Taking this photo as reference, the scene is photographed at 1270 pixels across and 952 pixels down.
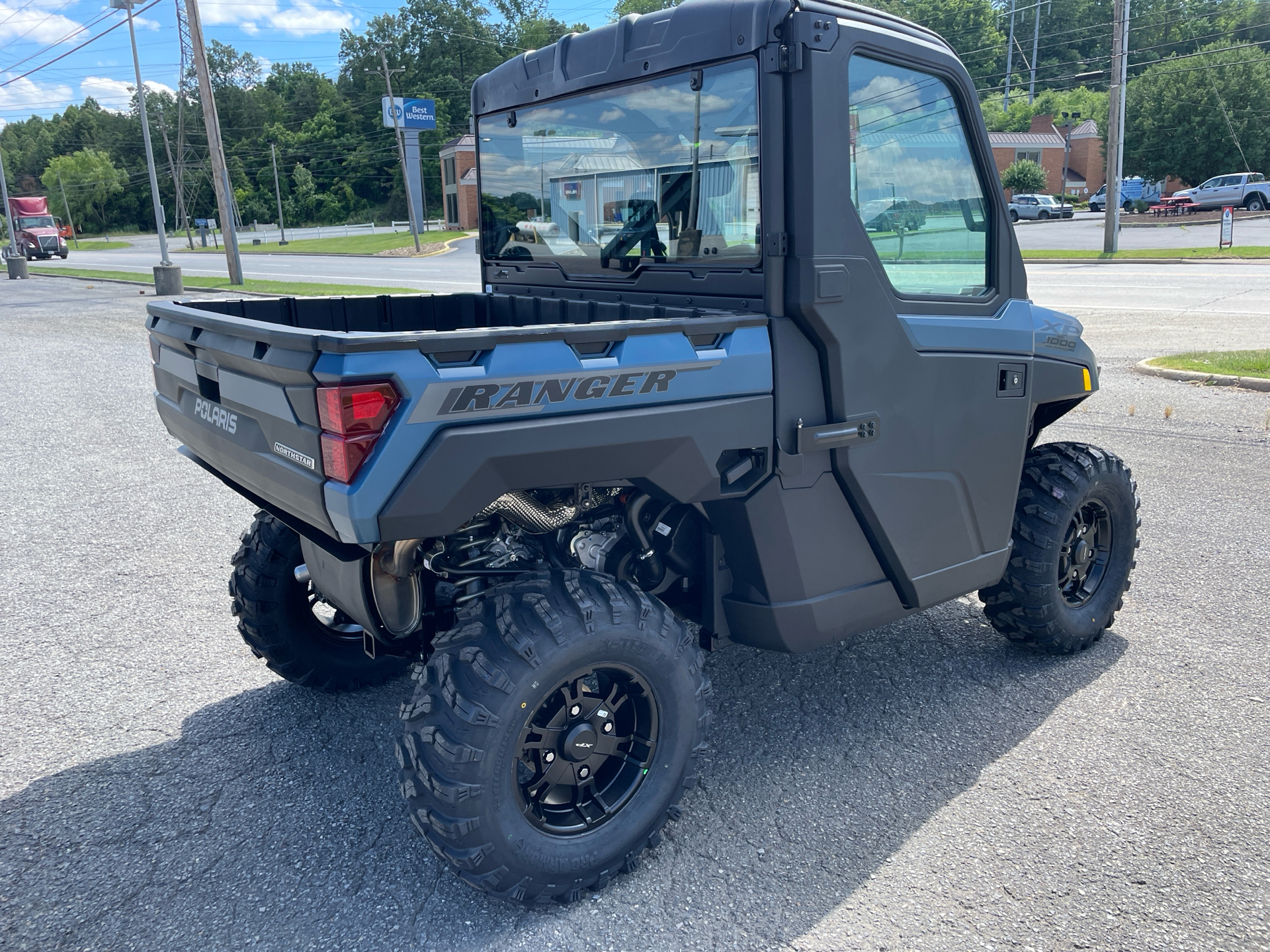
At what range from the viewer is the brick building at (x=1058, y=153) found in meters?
68.2

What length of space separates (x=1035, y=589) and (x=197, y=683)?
345cm

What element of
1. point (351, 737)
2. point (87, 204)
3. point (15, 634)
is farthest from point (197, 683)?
point (87, 204)

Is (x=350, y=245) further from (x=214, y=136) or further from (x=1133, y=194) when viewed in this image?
(x=1133, y=194)

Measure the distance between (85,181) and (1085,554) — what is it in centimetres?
11520

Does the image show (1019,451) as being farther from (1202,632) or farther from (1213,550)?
(1213,550)

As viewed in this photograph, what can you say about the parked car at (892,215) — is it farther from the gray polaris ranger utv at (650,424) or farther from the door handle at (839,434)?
the door handle at (839,434)

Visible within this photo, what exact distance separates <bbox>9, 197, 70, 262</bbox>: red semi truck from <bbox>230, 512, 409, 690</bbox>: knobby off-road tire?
61844 millimetres

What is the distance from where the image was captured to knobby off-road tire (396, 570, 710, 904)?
240cm

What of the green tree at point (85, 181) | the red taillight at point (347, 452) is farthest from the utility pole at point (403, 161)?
the green tree at point (85, 181)

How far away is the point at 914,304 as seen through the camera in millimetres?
3029

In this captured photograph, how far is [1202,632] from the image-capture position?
4.19m

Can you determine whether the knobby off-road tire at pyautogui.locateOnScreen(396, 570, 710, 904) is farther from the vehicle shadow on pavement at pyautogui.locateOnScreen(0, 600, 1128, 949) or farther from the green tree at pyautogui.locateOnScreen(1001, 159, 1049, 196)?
the green tree at pyautogui.locateOnScreen(1001, 159, 1049, 196)

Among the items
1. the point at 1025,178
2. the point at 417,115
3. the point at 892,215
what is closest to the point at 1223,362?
the point at 892,215

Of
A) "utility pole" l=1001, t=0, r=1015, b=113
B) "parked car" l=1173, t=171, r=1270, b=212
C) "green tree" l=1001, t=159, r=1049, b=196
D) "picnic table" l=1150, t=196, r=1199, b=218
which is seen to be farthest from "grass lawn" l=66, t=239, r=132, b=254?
"utility pole" l=1001, t=0, r=1015, b=113
